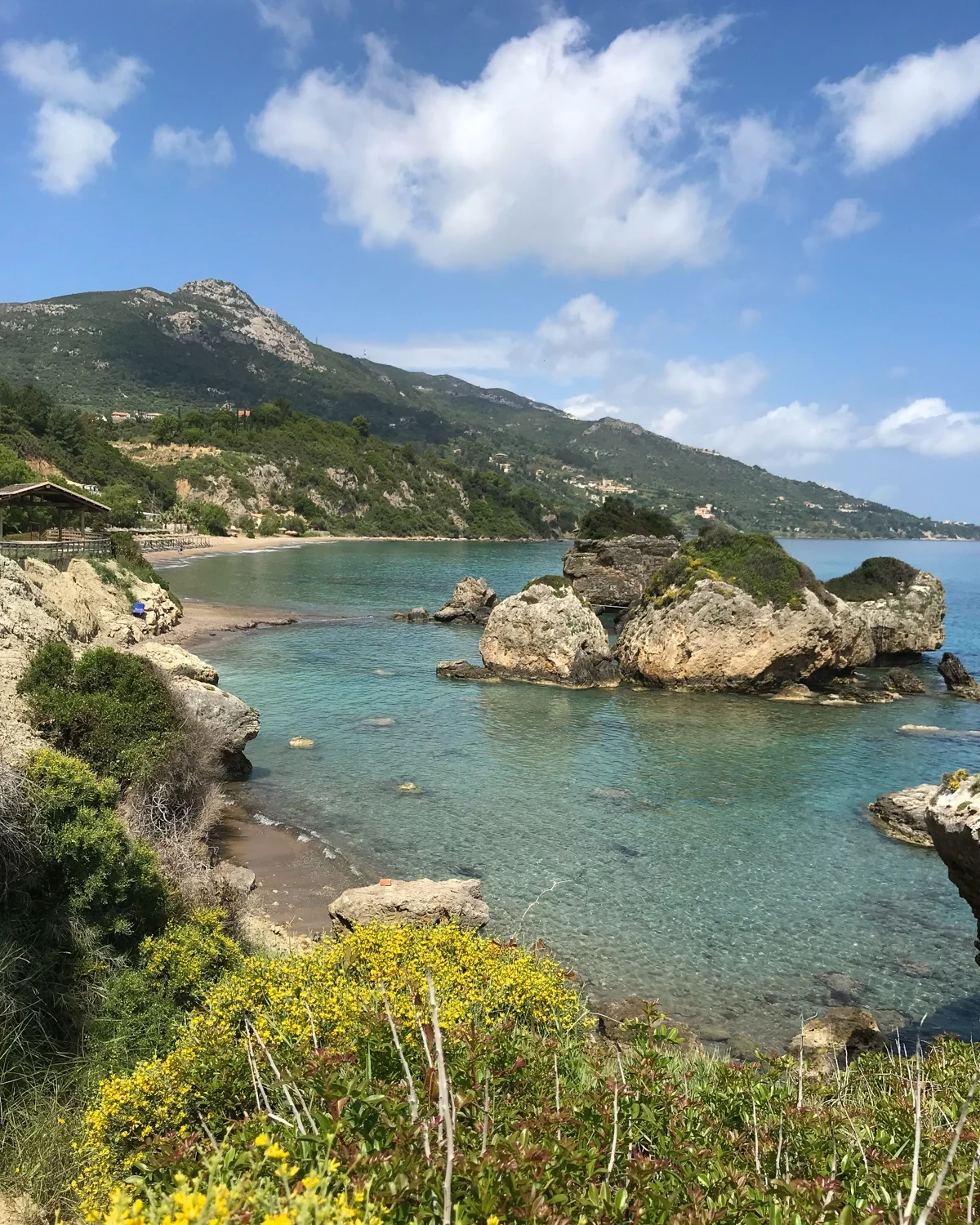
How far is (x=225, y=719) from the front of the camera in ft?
63.3

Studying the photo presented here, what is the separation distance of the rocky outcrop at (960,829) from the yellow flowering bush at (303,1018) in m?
4.94

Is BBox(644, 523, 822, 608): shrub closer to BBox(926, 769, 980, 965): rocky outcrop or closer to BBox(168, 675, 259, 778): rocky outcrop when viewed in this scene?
BBox(168, 675, 259, 778): rocky outcrop

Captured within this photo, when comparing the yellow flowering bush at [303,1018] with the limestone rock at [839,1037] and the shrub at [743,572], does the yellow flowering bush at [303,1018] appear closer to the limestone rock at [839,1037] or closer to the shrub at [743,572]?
the limestone rock at [839,1037]

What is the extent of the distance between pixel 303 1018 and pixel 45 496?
42264 millimetres

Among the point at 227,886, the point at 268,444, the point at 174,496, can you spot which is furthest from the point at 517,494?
the point at 227,886

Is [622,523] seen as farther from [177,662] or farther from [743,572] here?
[177,662]

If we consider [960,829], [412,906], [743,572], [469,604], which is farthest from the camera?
[469,604]

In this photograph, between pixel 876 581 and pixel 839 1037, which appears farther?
pixel 876 581

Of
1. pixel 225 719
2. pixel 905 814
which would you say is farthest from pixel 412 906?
pixel 905 814

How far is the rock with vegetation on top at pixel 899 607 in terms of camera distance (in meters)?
40.7

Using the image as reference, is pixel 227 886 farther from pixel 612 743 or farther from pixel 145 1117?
pixel 612 743

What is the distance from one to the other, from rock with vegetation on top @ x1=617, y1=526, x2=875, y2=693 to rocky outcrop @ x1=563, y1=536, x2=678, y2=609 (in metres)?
23.5

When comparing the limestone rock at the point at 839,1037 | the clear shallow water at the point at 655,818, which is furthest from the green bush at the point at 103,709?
the limestone rock at the point at 839,1037

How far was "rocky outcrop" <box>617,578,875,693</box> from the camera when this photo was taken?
3152cm
